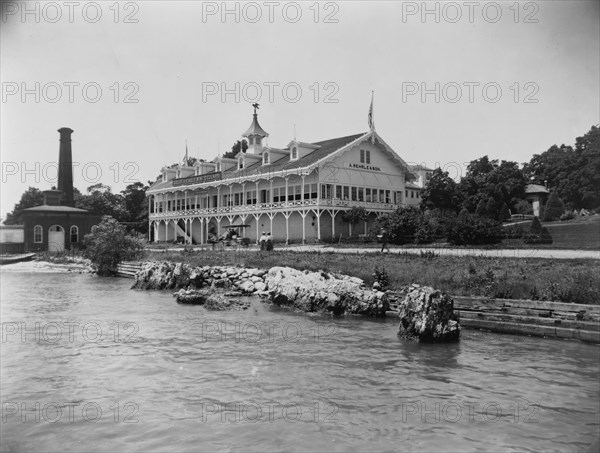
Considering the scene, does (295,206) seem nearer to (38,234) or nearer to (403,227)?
(403,227)

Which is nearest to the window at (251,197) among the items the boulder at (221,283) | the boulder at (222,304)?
the boulder at (221,283)

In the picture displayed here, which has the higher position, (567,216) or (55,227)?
(55,227)

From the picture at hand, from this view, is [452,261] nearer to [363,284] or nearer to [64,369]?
[363,284]

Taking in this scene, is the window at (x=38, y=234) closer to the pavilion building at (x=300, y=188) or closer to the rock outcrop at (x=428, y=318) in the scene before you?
the pavilion building at (x=300, y=188)

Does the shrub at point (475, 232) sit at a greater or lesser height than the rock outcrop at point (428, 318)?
greater

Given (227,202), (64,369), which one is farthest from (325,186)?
(64,369)

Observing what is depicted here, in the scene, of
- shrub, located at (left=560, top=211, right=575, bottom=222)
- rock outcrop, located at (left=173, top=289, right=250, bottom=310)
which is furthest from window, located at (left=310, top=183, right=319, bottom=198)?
rock outcrop, located at (left=173, top=289, right=250, bottom=310)

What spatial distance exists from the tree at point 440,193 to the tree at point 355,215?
38.3 ft

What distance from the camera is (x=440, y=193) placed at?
48.2 m

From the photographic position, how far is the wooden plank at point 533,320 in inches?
452

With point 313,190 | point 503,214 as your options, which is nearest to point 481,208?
point 503,214

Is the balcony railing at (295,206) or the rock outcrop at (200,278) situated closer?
the rock outcrop at (200,278)

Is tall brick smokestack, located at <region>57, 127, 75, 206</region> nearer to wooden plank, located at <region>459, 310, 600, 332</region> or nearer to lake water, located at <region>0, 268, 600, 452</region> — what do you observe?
lake water, located at <region>0, 268, 600, 452</region>

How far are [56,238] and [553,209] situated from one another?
47924 millimetres
